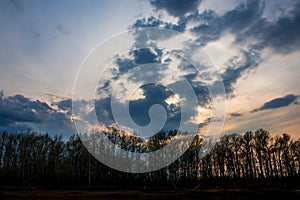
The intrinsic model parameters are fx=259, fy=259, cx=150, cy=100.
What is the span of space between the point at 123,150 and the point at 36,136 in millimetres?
29005

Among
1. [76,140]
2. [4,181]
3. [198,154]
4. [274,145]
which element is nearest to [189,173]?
[198,154]

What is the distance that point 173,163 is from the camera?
79688mm

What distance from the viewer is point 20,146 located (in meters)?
78.8

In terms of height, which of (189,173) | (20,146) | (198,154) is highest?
(20,146)

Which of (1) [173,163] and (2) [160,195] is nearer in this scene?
(2) [160,195]

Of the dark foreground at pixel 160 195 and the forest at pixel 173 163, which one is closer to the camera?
the dark foreground at pixel 160 195

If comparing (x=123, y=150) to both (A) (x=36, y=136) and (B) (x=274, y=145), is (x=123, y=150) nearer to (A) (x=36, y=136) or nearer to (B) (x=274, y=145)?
(A) (x=36, y=136)

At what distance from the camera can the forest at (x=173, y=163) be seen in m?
70.1

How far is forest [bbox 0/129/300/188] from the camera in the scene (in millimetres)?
70125

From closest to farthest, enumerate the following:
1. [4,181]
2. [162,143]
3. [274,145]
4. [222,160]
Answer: [4,181]
[274,145]
[222,160]
[162,143]

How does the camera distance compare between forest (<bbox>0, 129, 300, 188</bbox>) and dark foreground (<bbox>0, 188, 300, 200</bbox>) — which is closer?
dark foreground (<bbox>0, 188, 300, 200</bbox>)

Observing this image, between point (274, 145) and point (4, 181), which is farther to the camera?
point (274, 145)

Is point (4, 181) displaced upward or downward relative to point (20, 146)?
downward

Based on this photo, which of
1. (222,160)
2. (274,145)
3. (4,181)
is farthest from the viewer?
(222,160)
